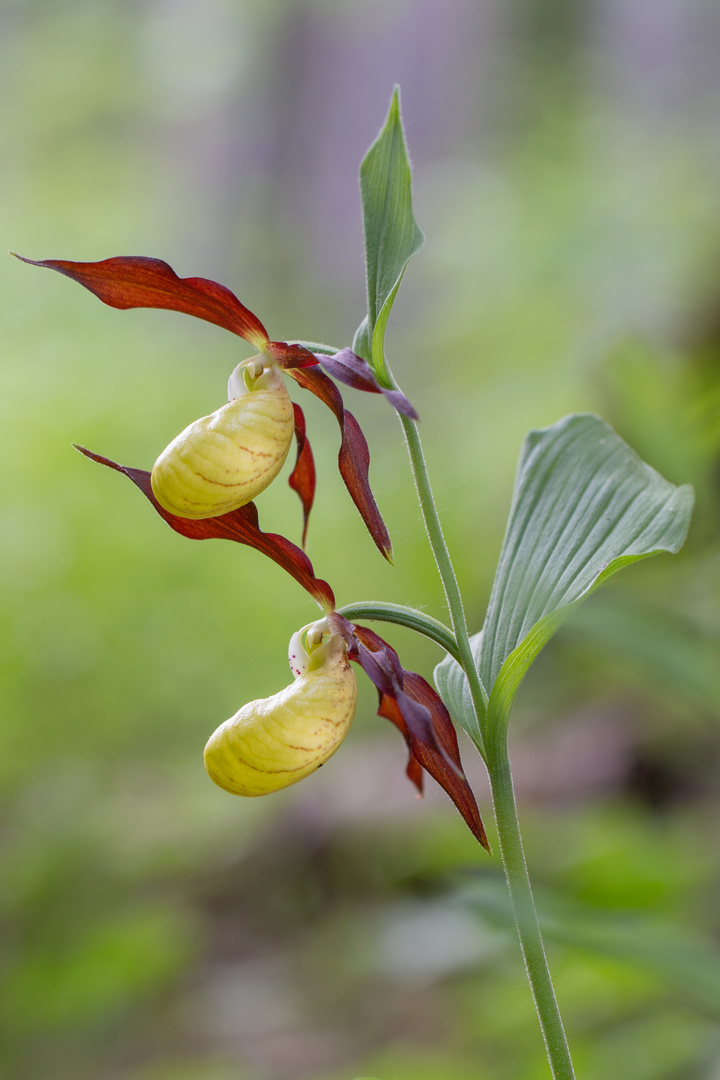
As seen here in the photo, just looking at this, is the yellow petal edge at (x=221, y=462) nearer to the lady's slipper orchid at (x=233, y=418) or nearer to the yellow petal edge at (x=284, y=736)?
the lady's slipper orchid at (x=233, y=418)

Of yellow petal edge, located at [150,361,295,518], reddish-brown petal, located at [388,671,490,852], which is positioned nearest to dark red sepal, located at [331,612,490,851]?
reddish-brown petal, located at [388,671,490,852]

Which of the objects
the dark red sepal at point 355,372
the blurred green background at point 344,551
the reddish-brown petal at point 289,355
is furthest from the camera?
the blurred green background at point 344,551

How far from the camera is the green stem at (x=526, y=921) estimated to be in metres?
0.56

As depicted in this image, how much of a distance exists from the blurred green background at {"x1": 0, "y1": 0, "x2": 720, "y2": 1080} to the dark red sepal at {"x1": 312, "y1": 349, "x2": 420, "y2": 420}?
0.35 metres

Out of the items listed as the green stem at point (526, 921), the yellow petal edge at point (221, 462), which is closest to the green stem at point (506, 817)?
the green stem at point (526, 921)

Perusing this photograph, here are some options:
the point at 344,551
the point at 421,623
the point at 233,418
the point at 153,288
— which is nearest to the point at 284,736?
the point at 421,623

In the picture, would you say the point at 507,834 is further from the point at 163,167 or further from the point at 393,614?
the point at 163,167

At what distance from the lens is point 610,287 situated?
3.24 meters

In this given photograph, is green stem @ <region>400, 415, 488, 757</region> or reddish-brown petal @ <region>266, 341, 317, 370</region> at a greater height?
reddish-brown petal @ <region>266, 341, 317, 370</region>

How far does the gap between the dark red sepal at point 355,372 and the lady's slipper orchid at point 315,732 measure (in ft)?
0.67

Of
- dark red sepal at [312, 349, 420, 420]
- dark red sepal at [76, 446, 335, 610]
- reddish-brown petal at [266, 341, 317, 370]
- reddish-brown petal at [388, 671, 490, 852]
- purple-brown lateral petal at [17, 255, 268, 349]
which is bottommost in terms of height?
reddish-brown petal at [388, 671, 490, 852]

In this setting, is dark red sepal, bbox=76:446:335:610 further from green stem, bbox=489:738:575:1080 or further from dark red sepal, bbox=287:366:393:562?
green stem, bbox=489:738:575:1080

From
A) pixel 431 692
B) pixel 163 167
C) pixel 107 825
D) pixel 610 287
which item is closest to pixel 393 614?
pixel 431 692

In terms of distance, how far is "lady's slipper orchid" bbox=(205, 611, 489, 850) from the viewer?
62 centimetres
